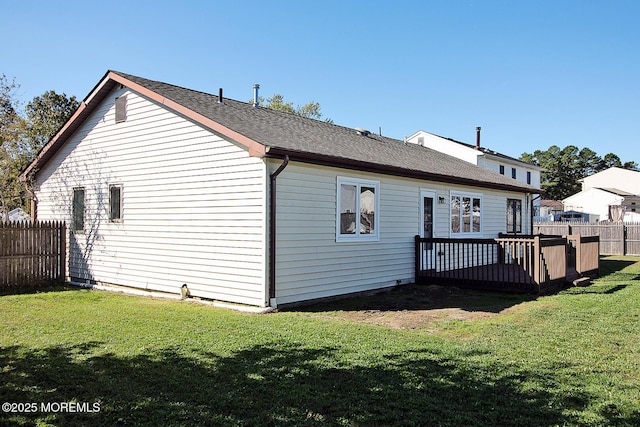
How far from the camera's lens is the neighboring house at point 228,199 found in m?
8.56

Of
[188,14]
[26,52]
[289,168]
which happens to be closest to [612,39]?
[289,168]

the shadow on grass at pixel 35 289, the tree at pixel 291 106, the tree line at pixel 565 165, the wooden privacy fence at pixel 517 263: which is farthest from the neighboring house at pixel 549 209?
the shadow on grass at pixel 35 289

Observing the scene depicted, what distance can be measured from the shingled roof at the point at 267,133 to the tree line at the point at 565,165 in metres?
68.1

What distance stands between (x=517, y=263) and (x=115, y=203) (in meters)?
10.2

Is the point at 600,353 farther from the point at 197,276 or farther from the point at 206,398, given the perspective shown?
the point at 197,276

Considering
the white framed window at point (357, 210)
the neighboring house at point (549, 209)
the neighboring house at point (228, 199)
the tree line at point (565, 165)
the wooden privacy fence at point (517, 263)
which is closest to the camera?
Answer: the neighboring house at point (228, 199)

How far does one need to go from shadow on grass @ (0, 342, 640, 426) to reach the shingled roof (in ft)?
13.9

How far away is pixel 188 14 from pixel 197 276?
7.72 meters

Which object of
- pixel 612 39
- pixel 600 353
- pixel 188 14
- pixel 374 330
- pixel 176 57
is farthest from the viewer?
pixel 176 57

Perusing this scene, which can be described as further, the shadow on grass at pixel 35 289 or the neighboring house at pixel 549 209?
the neighboring house at pixel 549 209

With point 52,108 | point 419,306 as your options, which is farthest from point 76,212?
point 52,108

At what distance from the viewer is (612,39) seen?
1396 cm

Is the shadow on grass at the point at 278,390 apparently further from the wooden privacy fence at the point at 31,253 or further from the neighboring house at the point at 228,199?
the wooden privacy fence at the point at 31,253

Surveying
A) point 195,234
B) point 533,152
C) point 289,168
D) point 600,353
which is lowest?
point 600,353
